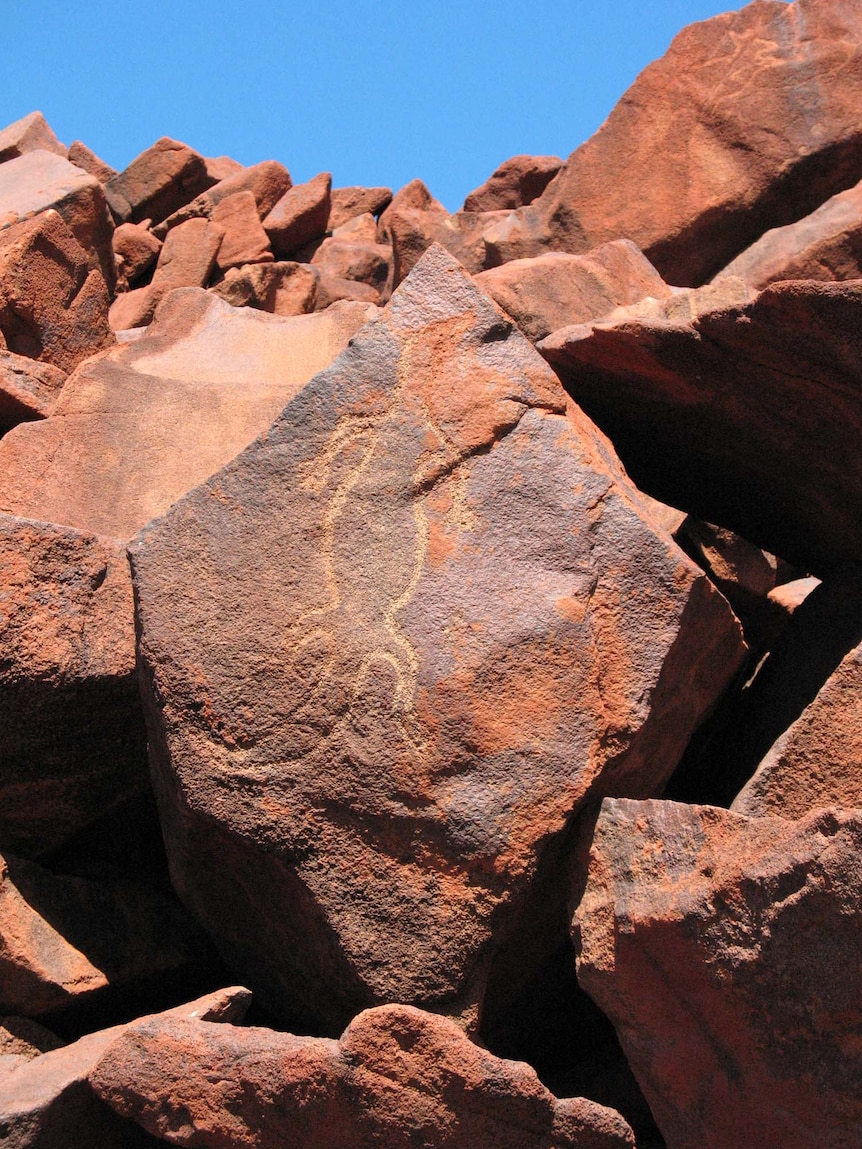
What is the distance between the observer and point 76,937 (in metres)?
1.86

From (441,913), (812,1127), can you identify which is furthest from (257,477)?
(812,1127)

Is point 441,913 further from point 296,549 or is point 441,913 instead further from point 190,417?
point 190,417

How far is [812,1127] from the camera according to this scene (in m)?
1.39

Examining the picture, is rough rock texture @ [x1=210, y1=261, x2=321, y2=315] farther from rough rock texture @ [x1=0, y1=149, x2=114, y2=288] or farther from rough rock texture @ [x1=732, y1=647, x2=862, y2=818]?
rough rock texture @ [x1=732, y1=647, x2=862, y2=818]

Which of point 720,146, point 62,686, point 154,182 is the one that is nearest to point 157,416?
point 62,686

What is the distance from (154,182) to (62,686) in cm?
519

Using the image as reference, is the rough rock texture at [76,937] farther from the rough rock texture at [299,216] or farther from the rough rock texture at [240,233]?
the rough rock texture at [299,216]

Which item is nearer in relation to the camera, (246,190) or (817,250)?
(817,250)

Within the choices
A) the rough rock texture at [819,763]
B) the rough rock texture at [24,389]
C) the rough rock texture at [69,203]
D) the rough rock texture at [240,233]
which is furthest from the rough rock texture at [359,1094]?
the rough rock texture at [240,233]

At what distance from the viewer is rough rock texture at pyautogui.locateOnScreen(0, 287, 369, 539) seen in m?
2.41

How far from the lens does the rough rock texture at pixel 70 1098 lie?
1529 mm

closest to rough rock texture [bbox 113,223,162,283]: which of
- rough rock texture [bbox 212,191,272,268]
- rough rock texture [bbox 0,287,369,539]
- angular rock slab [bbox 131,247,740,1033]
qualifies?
rough rock texture [bbox 212,191,272,268]

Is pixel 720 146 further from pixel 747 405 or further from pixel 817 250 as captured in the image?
pixel 747 405

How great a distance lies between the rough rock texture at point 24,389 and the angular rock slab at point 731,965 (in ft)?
5.28
